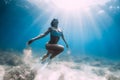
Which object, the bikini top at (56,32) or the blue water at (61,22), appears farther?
the blue water at (61,22)

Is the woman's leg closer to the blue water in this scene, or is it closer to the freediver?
the freediver

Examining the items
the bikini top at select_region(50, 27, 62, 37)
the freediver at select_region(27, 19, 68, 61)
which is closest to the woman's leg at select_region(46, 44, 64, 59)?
the freediver at select_region(27, 19, 68, 61)

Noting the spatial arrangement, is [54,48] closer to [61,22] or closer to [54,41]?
[54,41]

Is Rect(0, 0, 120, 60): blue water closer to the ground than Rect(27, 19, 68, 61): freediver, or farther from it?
farther from it

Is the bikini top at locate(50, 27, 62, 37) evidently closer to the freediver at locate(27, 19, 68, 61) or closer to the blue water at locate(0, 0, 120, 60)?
the freediver at locate(27, 19, 68, 61)

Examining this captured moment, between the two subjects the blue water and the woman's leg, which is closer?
the woman's leg

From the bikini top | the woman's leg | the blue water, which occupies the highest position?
the blue water

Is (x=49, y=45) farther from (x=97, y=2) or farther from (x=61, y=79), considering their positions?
(x=97, y=2)

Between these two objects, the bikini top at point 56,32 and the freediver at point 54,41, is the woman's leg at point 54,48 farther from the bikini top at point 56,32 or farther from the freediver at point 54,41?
the bikini top at point 56,32

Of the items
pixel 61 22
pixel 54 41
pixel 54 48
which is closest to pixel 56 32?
pixel 54 41

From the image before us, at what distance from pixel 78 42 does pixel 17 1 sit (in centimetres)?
11654

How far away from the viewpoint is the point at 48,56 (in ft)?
25.1

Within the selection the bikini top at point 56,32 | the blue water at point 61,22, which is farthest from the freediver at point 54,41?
the blue water at point 61,22

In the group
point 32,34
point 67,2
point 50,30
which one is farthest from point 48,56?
point 32,34
